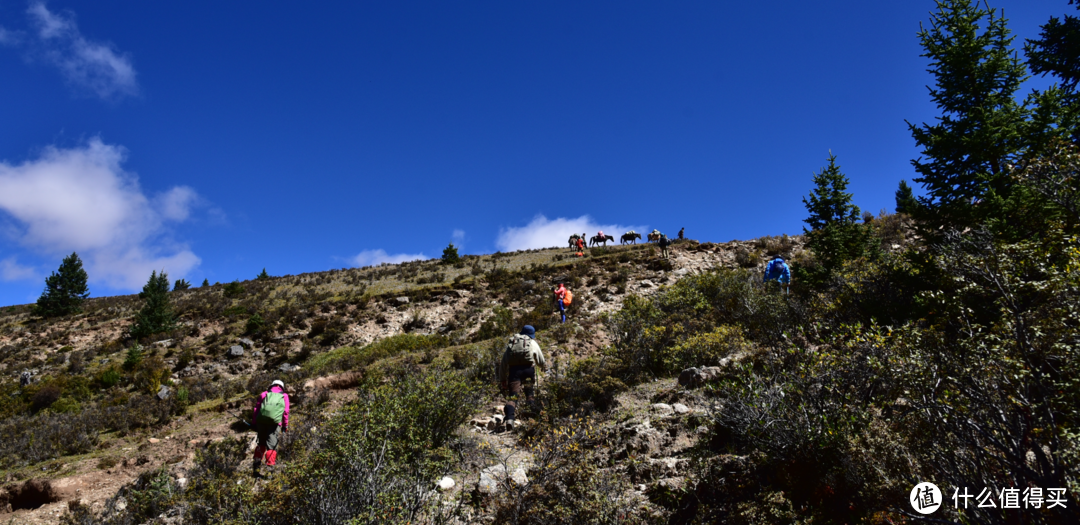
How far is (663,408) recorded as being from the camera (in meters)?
6.63

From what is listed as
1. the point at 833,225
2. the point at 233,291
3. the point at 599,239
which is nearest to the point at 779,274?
the point at 833,225

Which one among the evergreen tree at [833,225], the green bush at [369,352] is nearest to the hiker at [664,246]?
the evergreen tree at [833,225]

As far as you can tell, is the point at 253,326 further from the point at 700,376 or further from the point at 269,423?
the point at 700,376

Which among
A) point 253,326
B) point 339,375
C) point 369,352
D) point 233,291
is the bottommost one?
point 339,375

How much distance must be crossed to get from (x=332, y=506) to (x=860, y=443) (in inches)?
190

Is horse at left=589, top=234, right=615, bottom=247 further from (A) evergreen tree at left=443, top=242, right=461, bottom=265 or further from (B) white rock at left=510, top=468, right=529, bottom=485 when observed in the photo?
(B) white rock at left=510, top=468, right=529, bottom=485

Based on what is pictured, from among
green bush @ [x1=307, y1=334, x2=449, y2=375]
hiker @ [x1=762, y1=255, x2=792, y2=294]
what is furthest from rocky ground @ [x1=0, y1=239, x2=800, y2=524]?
hiker @ [x1=762, y1=255, x2=792, y2=294]

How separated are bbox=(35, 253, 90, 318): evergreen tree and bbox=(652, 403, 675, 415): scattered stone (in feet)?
123

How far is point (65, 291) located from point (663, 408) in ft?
132

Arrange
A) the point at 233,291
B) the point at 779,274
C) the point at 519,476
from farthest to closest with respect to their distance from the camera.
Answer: the point at 233,291
the point at 779,274
the point at 519,476

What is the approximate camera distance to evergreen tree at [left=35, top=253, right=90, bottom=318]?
2752cm

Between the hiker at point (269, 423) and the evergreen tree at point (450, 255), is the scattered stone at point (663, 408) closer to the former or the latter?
the hiker at point (269, 423)

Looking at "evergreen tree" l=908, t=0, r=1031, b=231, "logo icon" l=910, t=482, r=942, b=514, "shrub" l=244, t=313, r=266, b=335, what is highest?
"evergreen tree" l=908, t=0, r=1031, b=231

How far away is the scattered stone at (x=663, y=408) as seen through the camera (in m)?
6.51
